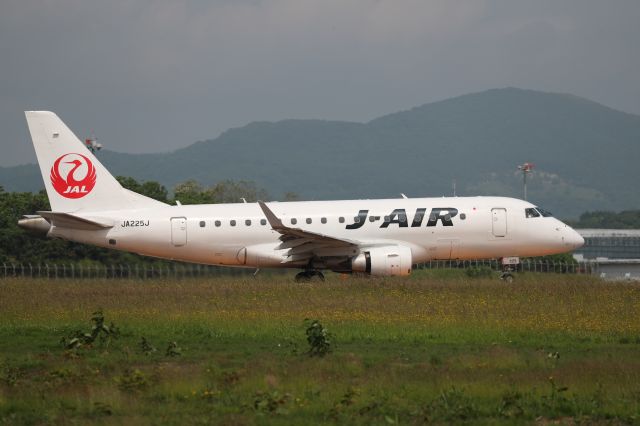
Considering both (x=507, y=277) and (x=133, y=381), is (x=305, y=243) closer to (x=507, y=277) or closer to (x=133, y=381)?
(x=507, y=277)

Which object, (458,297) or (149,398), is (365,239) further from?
(149,398)

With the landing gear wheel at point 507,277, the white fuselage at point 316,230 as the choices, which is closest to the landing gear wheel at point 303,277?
the white fuselage at point 316,230

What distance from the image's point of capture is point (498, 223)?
119ft

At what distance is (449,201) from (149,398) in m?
23.2

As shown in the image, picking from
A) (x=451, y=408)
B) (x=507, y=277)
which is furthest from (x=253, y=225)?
(x=451, y=408)

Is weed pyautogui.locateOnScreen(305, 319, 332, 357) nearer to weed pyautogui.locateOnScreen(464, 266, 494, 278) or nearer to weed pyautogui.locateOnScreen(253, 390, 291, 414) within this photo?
weed pyautogui.locateOnScreen(253, 390, 291, 414)

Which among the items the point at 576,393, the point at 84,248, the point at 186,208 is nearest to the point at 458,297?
the point at 186,208

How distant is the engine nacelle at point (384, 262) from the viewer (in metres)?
34.6

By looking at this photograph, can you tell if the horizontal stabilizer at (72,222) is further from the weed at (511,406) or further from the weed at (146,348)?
the weed at (511,406)

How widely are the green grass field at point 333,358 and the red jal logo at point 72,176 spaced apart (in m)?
6.03

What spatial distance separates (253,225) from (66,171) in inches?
276

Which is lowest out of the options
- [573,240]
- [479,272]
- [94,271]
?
[479,272]

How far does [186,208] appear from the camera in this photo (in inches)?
1453

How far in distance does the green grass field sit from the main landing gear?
5.29m
